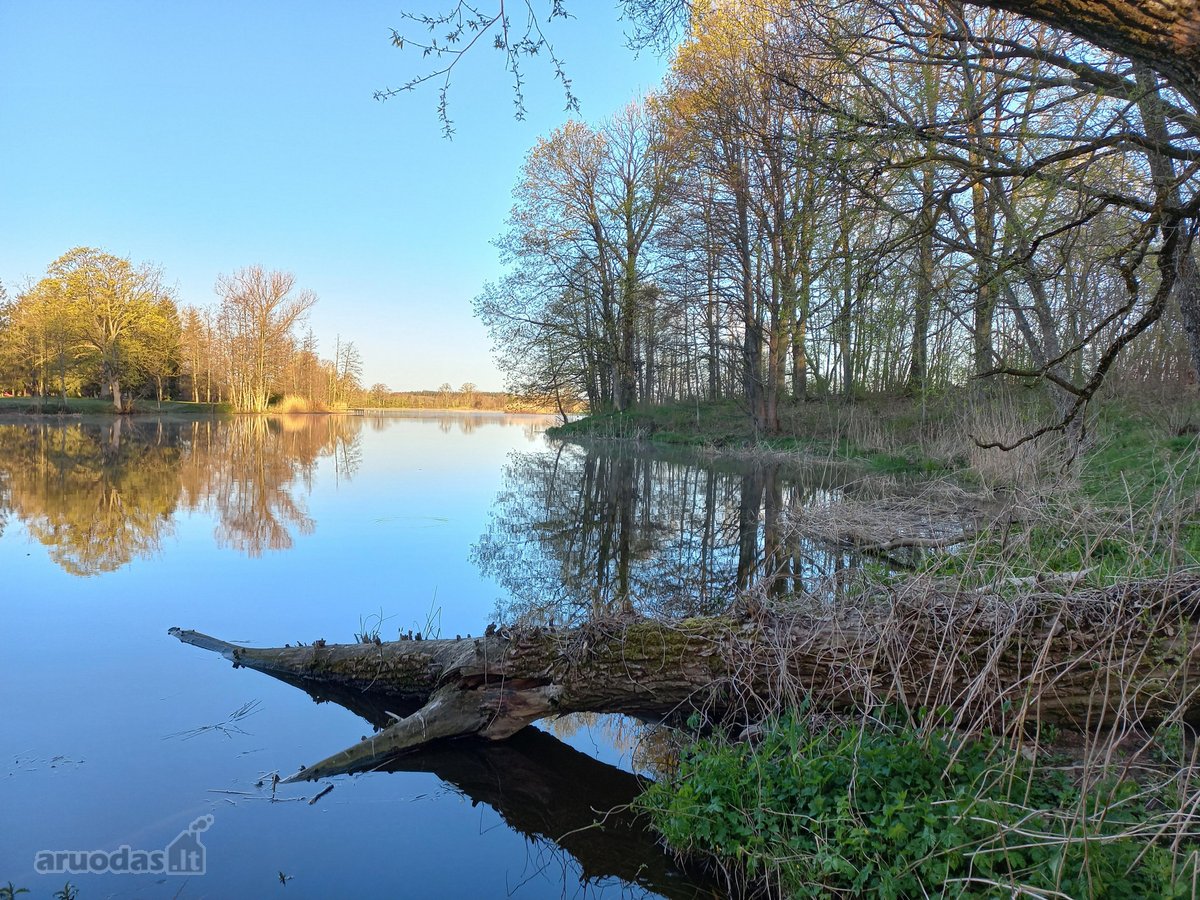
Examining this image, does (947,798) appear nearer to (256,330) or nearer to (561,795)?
(561,795)

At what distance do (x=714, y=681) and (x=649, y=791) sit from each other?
1.99 feet

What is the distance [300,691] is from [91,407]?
1799 inches

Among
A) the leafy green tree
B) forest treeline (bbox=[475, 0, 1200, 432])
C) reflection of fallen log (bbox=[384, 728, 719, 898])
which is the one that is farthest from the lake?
the leafy green tree

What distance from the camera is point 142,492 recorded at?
11.0 meters

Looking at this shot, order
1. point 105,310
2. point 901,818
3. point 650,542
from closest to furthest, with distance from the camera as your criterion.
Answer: point 901,818, point 650,542, point 105,310

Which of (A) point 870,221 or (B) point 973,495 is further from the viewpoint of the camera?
(B) point 973,495

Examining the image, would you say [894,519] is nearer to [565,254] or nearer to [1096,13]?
[1096,13]

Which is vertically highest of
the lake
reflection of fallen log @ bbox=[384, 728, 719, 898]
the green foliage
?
the green foliage

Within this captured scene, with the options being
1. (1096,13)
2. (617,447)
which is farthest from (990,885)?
(617,447)

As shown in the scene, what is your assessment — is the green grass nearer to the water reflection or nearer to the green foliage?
the water reflection

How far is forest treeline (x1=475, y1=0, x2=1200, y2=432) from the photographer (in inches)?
147

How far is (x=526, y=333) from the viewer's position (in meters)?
27.7

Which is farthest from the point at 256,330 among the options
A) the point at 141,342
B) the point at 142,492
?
the point at 142,492

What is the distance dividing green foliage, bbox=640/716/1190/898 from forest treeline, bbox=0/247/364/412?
44.2 m
